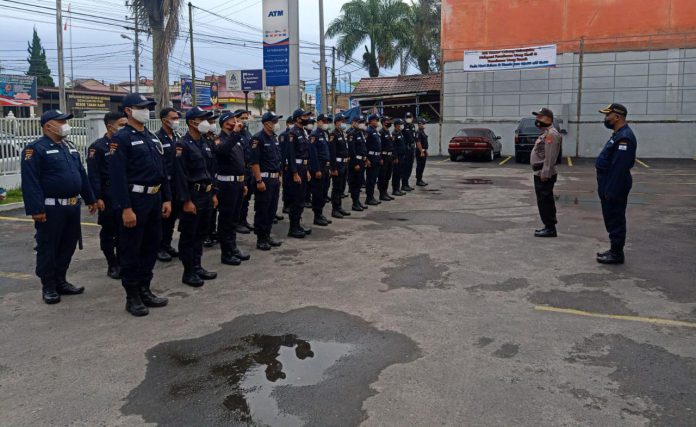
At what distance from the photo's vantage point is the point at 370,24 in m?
38.1

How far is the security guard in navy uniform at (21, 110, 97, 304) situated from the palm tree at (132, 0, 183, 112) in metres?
15.4

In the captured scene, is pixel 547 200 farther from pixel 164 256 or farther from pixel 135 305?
pixel 135 305

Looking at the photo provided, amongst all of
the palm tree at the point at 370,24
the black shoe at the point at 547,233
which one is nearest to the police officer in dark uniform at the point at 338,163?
the black shoe at the point at 547,233

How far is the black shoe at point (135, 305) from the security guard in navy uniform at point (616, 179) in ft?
17.0

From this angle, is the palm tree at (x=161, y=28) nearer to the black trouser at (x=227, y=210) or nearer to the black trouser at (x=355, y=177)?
the black trouser at (x=355, y=177)

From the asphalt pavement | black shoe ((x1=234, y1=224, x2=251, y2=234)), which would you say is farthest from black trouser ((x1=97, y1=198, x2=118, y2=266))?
black shoe ((x1=234, y1=224, x2=251, y2=234))

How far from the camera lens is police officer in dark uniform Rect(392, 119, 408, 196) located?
13.3 m

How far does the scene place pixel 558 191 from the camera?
14.1 metres

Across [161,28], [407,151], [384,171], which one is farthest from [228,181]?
[161,28]

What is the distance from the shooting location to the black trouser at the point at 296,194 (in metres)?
8.73

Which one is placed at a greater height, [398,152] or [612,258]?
[398,152]

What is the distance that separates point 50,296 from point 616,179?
6.33 m

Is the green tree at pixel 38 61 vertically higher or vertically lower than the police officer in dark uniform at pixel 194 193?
higher

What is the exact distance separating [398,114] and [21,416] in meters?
31.4
